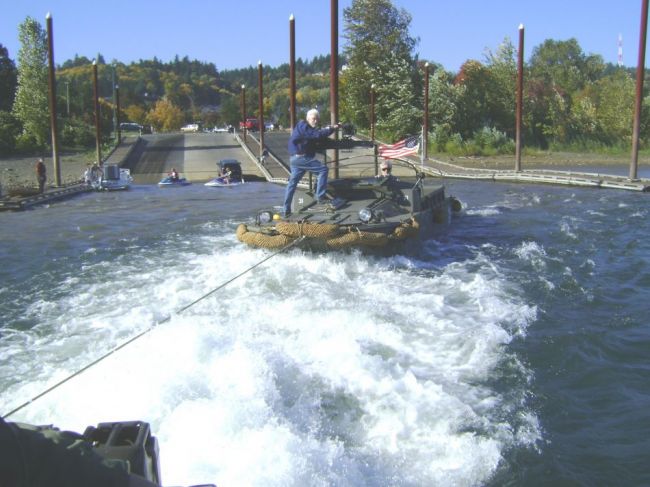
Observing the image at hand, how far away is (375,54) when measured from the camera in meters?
55.3

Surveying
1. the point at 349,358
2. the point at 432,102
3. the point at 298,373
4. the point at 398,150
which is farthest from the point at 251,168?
the point at 298,373

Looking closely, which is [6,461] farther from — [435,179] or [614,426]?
[435,179]

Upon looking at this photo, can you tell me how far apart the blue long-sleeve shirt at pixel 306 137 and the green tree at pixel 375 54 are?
133ft

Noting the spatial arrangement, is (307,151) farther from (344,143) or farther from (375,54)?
(375,54)

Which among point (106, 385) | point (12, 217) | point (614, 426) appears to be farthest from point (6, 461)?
point (12, 217)

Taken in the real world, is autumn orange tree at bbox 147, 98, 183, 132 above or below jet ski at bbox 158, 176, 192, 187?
above

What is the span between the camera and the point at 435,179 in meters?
32.9

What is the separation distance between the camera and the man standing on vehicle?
12.4 metres

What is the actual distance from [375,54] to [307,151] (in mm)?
44833

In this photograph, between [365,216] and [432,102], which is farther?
[432,102]

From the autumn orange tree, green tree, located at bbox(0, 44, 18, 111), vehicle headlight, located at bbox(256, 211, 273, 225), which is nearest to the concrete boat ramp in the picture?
vehicle headlight, located at bbox(256, 211, 273, 225)

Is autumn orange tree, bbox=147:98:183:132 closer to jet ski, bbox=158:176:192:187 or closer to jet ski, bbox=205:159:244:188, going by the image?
jet ski, bbox=205:159:244:188

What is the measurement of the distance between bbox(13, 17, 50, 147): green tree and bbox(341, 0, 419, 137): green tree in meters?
22.9

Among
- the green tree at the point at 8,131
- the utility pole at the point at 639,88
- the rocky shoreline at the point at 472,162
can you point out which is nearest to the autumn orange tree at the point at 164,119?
the green tree at the point at 8,131
